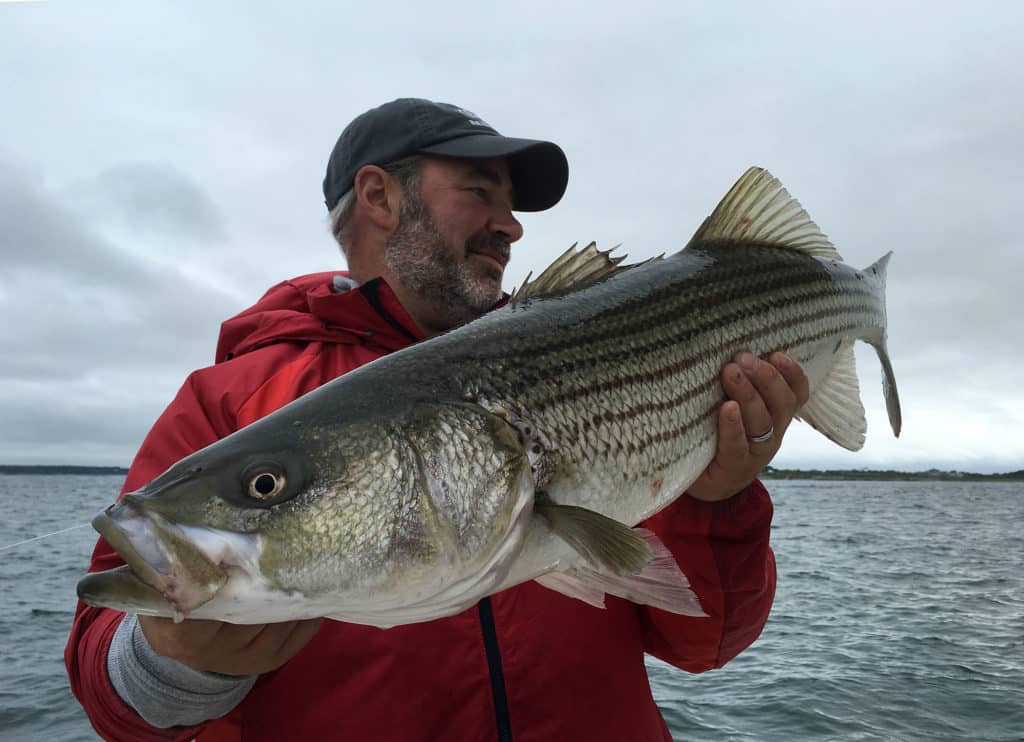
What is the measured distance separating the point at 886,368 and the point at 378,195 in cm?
287

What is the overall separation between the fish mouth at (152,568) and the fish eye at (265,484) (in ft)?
0.61

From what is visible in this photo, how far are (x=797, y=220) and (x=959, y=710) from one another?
841 cm

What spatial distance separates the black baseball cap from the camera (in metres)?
3.62

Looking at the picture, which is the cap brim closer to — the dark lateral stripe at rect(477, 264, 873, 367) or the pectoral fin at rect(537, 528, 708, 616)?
the dark lateral stripe at rect(477, 264, 873, 367)

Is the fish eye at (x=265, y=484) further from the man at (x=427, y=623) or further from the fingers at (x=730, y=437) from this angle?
the fingers at (x=730, y=437)

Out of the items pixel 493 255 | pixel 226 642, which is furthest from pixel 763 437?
pixel 226 642

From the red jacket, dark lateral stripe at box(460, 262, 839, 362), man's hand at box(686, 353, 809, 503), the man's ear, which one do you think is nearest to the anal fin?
dark lateral stripe at box(460, 262, 839, 362)

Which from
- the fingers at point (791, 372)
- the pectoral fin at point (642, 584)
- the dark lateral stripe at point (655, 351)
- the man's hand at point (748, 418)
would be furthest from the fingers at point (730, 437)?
the pectoral fin at point (642, 584)

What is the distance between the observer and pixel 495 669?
8.79ft

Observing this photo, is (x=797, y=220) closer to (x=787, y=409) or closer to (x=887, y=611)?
(x=787, y=409)

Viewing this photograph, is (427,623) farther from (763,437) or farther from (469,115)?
(469,115)

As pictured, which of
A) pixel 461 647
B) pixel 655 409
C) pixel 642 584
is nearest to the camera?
pixel 642 584

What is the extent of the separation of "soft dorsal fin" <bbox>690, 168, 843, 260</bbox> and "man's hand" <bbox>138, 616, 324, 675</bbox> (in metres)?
2.23

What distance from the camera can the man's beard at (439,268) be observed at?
3654 mm
